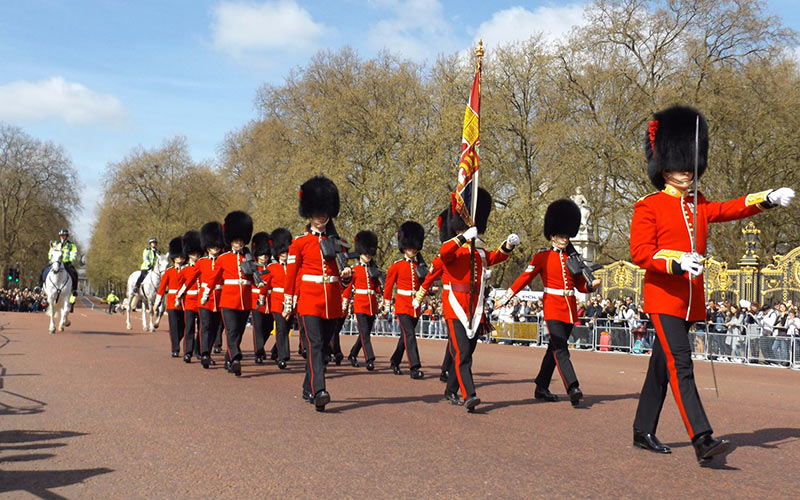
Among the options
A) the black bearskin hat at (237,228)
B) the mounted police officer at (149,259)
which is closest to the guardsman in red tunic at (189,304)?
the black bearskin hat at (237,228)

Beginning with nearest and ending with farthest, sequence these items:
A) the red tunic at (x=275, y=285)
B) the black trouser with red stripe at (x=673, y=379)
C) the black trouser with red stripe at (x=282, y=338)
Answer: the black trouser with red stripe at (x=673, y=379) → the black trouser with red stripe at (x=282, y=338) → the red tunic at (x=275, y=285)

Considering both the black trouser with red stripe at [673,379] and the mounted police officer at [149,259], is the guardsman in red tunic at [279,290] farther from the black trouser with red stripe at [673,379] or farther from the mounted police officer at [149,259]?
the mounted police officer at [149,259]

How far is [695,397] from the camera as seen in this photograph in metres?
5.82

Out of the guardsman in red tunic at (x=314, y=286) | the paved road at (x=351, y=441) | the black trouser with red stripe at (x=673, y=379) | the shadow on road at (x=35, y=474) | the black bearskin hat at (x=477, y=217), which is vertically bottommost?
the shadow on road at (x=35, y=474)

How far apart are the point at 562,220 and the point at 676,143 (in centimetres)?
299

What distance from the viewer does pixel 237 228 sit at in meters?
11.9

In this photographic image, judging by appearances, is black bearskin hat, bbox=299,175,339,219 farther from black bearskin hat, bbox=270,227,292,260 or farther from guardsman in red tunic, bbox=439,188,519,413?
black bearskin hat, bbox=270,227,292,260

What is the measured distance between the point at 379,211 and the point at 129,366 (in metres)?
21.8

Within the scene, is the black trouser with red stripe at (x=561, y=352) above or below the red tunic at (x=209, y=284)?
below

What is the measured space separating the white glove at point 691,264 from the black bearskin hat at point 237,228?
7.22 meters

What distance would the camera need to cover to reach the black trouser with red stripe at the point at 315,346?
8.13 m

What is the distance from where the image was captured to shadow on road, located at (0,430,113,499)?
4.90 metres

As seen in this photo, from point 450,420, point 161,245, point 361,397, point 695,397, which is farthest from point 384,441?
point 161,245

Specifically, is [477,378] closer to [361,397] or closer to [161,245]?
[361,397]
